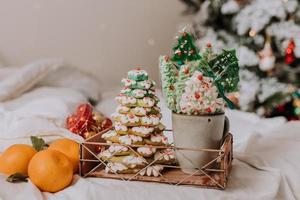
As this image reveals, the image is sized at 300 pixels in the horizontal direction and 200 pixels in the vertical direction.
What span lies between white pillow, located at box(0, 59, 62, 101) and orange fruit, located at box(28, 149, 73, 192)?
0.97 m

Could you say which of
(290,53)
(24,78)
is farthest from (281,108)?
(24,78)

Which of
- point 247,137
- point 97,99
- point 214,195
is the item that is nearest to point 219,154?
point 214,195

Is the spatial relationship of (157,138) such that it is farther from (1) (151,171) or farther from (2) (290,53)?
(2) (290,53)

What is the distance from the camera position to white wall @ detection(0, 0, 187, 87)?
279 cm

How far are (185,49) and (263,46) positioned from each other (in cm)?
164

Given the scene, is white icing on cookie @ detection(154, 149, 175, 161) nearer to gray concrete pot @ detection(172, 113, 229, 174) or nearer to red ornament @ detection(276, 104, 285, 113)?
gray concrete pot @ detection(172, 113, 229, 174)

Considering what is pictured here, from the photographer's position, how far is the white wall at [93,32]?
9.16 feet

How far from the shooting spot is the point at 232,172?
100cm

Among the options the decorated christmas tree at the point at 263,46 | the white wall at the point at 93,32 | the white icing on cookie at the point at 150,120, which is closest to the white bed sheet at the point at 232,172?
the white icing on cookie at the point at 150,120

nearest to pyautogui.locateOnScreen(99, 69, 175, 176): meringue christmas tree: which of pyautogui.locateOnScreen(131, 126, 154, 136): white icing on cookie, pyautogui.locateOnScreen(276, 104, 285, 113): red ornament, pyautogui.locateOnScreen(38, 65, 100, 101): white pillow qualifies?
pyautogui.locateOnScreen(131, 126, 154, 136): white icing on cookie

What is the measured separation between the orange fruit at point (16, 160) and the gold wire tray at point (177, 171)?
107 mm

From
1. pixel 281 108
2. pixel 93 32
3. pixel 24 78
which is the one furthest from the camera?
pixel 93 32

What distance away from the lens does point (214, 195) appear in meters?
0.87

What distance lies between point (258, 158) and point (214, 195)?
0.85ft
